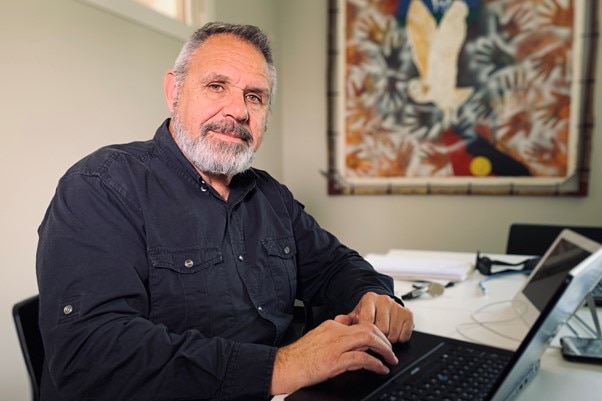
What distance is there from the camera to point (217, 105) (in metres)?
1.12

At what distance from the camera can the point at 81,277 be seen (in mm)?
774

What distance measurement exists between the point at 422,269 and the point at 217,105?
0.87 m

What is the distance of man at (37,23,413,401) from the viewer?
29.2 inches

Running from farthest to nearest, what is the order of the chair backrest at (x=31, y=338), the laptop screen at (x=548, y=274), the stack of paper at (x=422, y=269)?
the stack of paper at (x=422, y=269) → the laptop screen at (x=548, y=274) → the chair backrest at (x=31, y=338)

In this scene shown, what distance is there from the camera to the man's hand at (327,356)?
2.44 feet

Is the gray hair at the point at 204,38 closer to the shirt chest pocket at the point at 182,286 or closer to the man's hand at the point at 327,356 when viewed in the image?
the shirt chest pocket at the point at 182,286

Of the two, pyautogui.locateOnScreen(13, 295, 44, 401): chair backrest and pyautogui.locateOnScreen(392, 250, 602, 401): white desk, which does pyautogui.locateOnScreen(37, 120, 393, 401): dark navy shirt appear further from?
pyautogui.locateOnScreen(392, 250, 602, 401): white desk

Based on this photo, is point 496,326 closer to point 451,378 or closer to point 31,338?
point 451,378

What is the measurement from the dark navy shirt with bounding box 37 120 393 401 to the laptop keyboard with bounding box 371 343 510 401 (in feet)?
0.68

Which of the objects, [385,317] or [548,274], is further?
[548,274]

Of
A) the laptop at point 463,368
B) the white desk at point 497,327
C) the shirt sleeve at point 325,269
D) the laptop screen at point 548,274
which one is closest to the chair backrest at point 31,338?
the laptop at point 463,368

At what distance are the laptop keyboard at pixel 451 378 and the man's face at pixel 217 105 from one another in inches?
24.5

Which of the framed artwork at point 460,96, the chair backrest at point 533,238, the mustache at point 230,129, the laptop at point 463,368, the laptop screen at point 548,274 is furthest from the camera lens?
the framed artwork at point 460,96

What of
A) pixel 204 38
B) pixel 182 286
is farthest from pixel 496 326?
pixel 204 38
